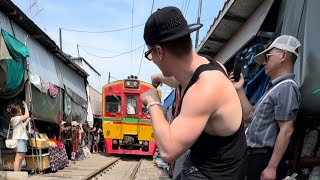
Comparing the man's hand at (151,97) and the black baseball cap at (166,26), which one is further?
the man's hand at (151,97)

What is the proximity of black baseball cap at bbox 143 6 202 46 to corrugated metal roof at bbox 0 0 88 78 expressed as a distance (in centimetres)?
899

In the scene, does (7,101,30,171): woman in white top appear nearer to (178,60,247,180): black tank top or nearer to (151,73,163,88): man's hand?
(151,73,163,88): man's hand

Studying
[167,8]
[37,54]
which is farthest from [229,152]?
[37,54]

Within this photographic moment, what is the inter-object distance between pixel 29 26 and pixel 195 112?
11352 mm

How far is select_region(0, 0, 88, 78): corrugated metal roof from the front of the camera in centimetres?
1032

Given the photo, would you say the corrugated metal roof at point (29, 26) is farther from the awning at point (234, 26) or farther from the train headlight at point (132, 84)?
the awning at point (234, 26)

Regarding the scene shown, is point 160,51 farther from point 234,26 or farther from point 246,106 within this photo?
point 234,26

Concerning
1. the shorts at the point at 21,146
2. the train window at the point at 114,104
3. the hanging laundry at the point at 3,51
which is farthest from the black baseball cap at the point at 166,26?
the train window at the point at 114,104

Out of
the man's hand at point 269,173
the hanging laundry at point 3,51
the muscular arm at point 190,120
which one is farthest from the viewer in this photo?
the hanging laundry at point 3,51

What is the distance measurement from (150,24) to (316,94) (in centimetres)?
115

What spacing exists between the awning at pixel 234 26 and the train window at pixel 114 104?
1219cm

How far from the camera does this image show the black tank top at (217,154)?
6.20 ft

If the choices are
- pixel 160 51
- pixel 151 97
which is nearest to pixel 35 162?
pixel 151 97

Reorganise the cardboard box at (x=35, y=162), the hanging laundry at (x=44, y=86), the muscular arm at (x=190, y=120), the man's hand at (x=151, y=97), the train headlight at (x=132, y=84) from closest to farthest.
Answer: the muscular arm at (x=190, y=120) < the man's hand at (x=151, y=97) < the cardboard box at (x=35, y=162) < the hanging laundry at (x=44, y=86) < the train headlight at (x=132, y=84)
